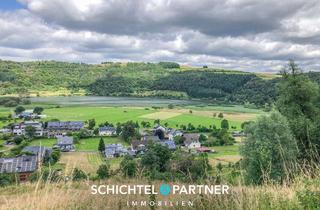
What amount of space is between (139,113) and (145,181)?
81.9 metres

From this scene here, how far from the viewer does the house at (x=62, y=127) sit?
68.0 meters

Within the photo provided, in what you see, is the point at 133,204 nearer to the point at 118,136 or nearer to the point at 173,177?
the point at 173,177

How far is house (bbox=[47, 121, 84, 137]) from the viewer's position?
68.0 metres

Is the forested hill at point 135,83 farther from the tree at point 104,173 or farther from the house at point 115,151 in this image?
the tree at point 104,173

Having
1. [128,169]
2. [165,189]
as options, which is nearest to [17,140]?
[128,169]

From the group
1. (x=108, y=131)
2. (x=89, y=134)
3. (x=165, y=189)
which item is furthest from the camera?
(x=89, y=134)

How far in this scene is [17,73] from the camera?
168125mm

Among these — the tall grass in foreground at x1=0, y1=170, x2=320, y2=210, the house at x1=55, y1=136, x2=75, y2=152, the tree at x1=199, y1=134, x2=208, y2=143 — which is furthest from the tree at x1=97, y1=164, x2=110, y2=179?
the tree at x1=199, y1=134, x2=208, y2=143

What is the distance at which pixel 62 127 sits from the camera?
70188 millimetres

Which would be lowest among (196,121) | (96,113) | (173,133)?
(173,133)

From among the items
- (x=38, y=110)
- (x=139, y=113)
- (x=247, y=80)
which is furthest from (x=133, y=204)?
(x=247, y=80)

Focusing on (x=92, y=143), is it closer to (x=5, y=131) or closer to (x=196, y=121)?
(x=5, y=131)

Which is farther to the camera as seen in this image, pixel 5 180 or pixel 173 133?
pixel 173 133

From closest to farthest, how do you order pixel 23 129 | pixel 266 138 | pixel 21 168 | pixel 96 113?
pixel 266 138, pixel 21 168, pixel 23 129, pixel 96 113
